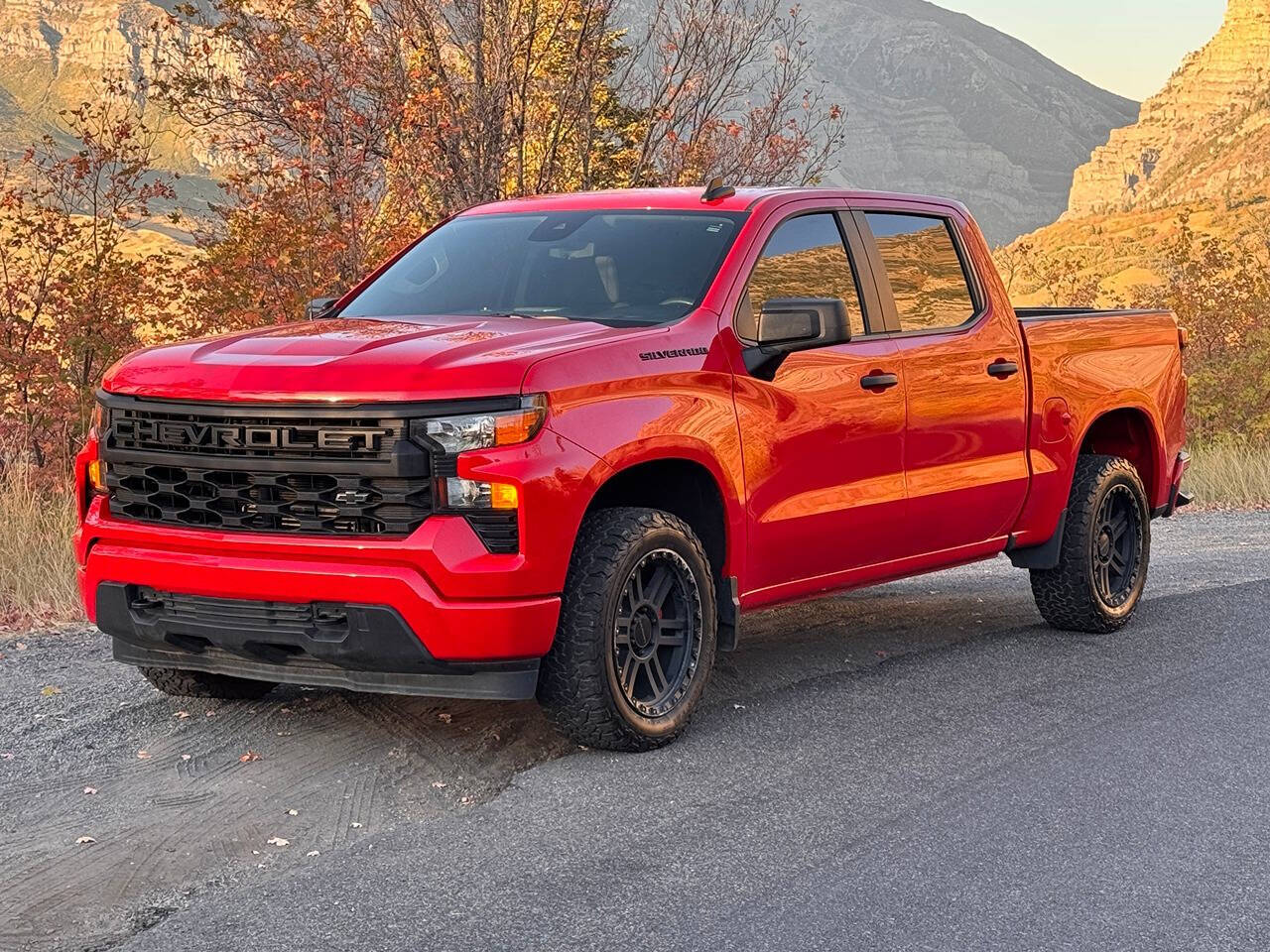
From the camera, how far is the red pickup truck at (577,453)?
5.09m

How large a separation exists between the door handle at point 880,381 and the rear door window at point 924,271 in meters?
0.36

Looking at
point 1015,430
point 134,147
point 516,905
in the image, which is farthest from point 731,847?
point 134,147

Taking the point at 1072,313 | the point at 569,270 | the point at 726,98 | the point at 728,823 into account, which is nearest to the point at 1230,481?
the point at 726,98

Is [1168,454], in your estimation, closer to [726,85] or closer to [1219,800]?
[1219,800]

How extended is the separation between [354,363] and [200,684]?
169 cm

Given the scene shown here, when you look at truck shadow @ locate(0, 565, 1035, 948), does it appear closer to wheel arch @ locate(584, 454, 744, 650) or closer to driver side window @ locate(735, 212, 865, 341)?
wheel arch @ locate(584, 454, 744, 650)

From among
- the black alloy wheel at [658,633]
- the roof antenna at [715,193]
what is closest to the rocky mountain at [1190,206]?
the roof antenna at [715,193]

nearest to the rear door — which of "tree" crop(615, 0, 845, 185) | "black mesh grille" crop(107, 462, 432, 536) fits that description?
"black mesh grille" crop(107, 462, 432, 536)

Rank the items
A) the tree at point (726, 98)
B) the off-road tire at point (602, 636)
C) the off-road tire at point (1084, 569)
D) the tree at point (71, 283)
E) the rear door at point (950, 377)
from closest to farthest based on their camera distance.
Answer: the off-road tire at point (602, 636) < the rear door at point (950, 377) < the off-road tire at point (1084, 569) < the tree at point (71, 283) < the tree at point (726, 98)

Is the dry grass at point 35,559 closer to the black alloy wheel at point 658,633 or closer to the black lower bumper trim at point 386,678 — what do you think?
the black lower bumper trim at point 386,678

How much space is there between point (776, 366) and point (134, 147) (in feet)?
33.7

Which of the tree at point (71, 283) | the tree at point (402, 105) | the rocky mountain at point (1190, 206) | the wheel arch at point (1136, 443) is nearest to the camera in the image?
the wheel arch at point (1136, 443)

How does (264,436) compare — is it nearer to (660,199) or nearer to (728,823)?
(728,823)

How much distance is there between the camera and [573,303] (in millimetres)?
6301
